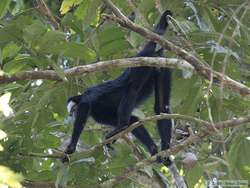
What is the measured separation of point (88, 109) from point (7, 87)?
4.83 feet

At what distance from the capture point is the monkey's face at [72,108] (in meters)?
4.98

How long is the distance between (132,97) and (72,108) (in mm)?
657

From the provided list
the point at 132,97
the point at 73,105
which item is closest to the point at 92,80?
the point at 73,105

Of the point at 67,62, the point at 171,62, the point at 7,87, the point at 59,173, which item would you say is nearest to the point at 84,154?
the point at 59,173

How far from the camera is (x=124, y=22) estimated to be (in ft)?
11.3

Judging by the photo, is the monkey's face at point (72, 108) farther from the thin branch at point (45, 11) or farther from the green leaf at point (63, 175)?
the green leaf at point (63, 175)

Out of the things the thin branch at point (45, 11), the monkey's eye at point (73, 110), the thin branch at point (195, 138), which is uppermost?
the thin branch at point (45, 11)

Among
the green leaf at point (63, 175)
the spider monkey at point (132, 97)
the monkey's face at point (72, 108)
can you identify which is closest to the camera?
the green leaf at point (63, 175)

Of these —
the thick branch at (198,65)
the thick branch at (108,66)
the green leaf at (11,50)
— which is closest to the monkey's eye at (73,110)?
the green leaf at (11,50)

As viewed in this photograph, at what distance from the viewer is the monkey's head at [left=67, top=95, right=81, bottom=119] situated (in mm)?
4984

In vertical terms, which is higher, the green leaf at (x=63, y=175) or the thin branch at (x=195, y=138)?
the thin branch at (x=195, y=138)

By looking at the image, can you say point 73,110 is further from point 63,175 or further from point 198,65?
point 198,65

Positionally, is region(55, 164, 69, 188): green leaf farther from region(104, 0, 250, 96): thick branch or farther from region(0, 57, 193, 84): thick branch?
region(104, 0, 250, 96): thick branch

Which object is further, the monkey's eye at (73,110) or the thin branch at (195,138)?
the monkey's eye at (73,110)
